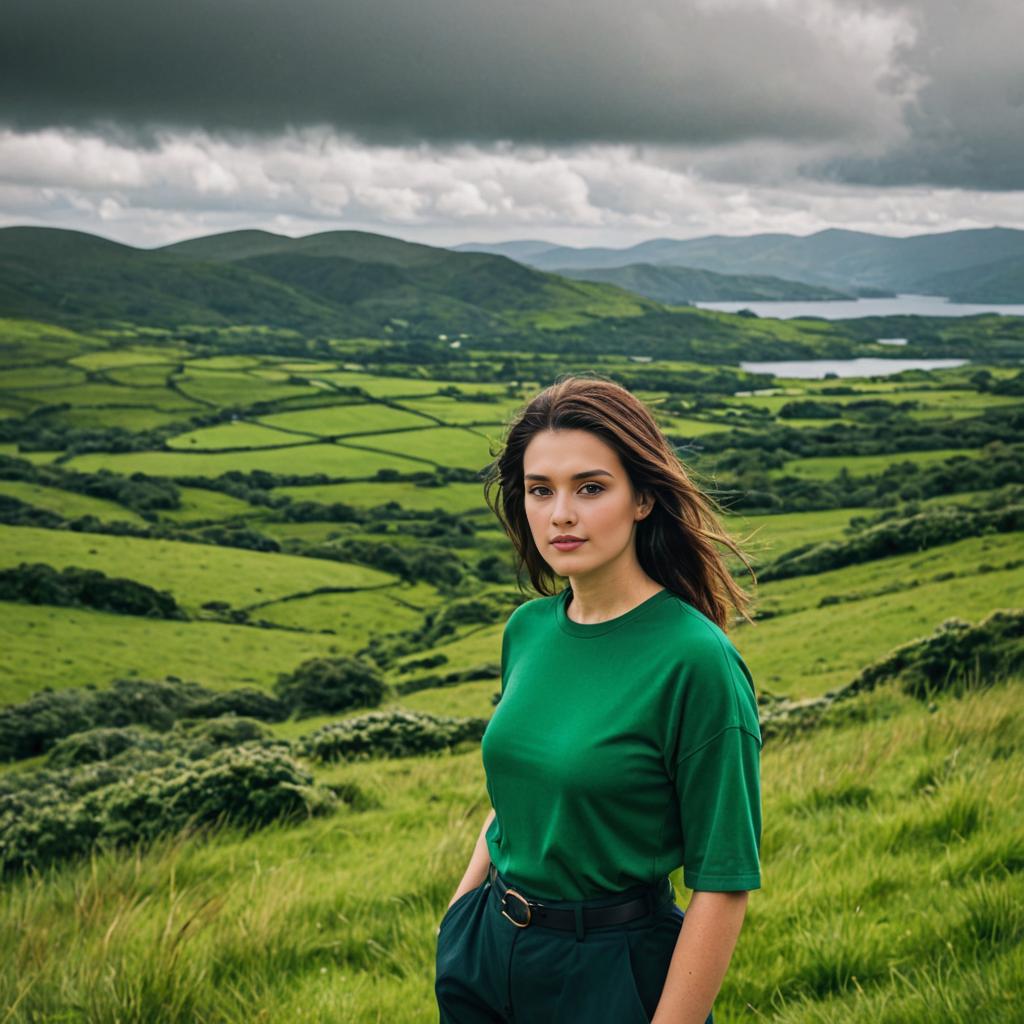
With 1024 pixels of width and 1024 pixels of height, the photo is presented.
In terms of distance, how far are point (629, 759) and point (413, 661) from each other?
143 ft

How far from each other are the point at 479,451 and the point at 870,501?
147 feet

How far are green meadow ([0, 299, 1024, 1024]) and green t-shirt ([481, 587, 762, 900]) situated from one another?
85 cm

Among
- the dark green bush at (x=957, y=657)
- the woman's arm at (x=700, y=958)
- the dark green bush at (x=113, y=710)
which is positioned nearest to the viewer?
the woman's arm at (x=700, y=958)

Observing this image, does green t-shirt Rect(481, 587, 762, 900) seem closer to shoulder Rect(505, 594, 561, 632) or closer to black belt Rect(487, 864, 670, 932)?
black belt Rect(487, 864, 670, 932)

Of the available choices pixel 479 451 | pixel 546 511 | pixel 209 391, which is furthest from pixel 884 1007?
pixel 209 391

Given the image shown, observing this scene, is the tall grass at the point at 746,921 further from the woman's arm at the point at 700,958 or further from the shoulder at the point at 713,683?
the shoulder at the point at 713,683

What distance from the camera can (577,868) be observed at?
8.09 feet

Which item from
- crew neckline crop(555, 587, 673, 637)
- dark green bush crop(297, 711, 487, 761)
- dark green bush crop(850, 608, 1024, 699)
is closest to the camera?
crew neckline crop(555, 587, 673, 637)

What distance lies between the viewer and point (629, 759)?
235 cm

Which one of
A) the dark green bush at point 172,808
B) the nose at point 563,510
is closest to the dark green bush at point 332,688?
the dark green bush at point 172,808

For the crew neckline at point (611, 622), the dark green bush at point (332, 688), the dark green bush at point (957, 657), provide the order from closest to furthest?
the crew neckline at point (611, 622) < the dark green bush at point (957, 657) < the dark green bush at point (332, 688)

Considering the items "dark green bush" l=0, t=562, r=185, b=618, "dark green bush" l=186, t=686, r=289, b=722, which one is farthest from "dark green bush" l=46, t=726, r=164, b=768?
"dark green bush" l=0, t=562, r=185, b=618

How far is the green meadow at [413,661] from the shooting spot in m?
4.09

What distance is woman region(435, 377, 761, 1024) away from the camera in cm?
226
